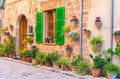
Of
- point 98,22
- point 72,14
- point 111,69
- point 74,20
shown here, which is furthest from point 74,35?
point 111,69

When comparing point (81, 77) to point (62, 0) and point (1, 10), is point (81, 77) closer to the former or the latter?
point (62, 0)

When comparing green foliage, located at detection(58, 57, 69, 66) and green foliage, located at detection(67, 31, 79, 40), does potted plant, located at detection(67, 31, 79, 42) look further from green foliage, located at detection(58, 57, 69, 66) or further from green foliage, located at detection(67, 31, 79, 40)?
green foliage, located at detection(58, 57, 69, 66)

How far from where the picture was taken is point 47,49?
12367 mm

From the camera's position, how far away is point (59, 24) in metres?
11.4

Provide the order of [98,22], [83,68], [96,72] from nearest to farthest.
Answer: [96,72] < [98,22] < [83,68]

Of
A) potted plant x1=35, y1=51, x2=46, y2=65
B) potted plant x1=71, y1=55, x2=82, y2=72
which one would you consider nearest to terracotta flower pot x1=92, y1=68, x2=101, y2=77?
potted plant x1=71, y1=55, x2=82, y2=72

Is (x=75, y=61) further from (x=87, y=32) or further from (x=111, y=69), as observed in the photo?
(x=111, y=69)

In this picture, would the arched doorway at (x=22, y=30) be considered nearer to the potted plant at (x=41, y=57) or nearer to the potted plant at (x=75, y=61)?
the potted plant at (x=41, y=57)

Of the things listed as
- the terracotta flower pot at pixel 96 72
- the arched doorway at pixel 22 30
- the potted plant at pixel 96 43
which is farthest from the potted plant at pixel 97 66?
the arched doorway at pixel 22 30

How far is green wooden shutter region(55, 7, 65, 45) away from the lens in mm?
11219

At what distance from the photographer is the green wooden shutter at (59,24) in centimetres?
1122

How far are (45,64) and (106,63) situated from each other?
3.57 meters

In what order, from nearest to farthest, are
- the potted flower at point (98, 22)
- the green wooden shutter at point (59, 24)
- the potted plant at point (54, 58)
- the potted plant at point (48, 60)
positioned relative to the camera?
1. the potted flower at point (98, 22)
2. the potted plant at point (54, 58)
3. the green wooden shutter at point (59, 24)
4. the potted plant at point (48, 60)

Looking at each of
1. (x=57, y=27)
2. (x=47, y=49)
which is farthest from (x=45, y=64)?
(x=57, y=27)
